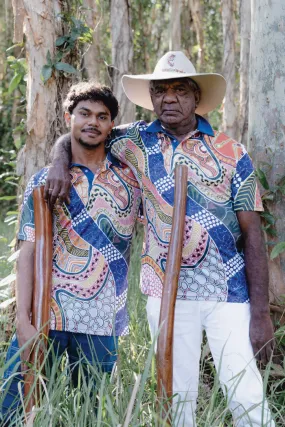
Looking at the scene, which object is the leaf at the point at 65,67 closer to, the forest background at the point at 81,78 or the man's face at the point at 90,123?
the forest background at the point at 81,78

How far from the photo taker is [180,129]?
114 inches

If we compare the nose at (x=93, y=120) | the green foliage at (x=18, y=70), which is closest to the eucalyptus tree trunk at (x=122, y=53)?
the green foliage at (x=18, y=70)

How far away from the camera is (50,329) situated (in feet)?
9.34

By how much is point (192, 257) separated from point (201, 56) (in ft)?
26.6

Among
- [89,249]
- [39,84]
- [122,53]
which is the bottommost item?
[89,249]

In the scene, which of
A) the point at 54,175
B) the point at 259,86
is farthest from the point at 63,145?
the point at 259,86

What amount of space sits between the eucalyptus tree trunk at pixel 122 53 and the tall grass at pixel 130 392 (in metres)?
2.10

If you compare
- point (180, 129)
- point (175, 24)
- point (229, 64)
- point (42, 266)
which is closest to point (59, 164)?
point (42, 266)

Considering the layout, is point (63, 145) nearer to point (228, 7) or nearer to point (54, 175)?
point (54, 175)

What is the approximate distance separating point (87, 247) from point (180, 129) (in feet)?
2.21

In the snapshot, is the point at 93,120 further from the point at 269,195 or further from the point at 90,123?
the point at 269,195

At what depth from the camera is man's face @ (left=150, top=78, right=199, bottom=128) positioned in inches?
112

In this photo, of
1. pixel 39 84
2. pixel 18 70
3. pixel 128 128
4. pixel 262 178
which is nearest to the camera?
pixel 128 128

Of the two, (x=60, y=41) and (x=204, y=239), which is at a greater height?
(x=60, y=41)
